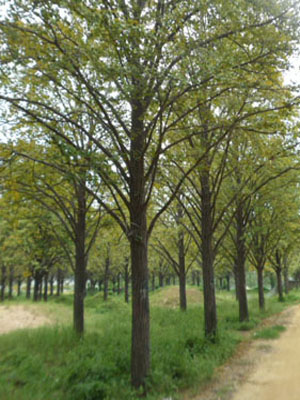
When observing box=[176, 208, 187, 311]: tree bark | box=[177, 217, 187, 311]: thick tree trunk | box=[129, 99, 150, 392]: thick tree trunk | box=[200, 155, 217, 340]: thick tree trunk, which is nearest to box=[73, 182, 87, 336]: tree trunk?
box=[129, 99, 150, 392]: thick tree trunk

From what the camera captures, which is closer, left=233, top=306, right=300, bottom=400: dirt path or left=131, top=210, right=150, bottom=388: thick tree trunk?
left=233, top=306, right=300, bottom=400: dirt path

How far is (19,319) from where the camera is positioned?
13.0 meters

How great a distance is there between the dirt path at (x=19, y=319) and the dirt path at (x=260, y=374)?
870 cm

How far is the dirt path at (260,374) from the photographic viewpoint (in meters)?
4.84

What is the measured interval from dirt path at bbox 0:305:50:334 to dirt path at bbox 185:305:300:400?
28.5 ft

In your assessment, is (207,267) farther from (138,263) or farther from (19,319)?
(19,319)

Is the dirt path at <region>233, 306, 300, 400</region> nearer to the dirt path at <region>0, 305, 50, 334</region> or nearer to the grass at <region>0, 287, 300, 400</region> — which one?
the grass at <region>0, 287, 300, 400</region>

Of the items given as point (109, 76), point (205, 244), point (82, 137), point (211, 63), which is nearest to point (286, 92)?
point (211, 63)

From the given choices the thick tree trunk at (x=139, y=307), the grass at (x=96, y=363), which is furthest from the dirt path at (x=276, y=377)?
the thick tree trunk at (x=139, y=307)

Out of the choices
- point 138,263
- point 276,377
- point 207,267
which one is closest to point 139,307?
point 138,263

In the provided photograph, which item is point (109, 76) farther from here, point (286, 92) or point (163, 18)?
point (286, 92)

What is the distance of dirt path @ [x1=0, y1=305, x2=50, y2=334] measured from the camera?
1139 centimetres

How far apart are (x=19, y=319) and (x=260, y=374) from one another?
38.3 ft

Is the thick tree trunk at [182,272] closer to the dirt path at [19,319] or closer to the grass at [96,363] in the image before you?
the grass at [96,363]
